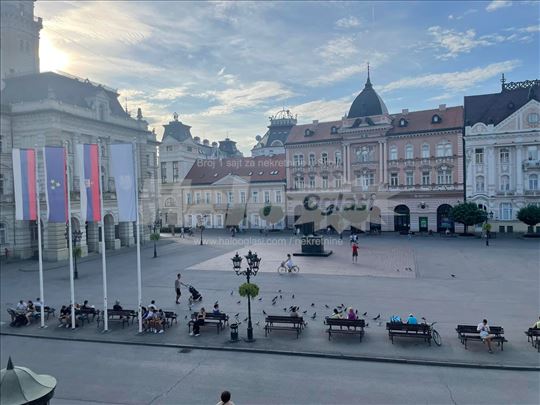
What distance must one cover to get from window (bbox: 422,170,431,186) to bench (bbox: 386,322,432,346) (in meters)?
40.3

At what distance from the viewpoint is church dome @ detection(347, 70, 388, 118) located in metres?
55.2

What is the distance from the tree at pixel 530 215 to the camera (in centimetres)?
4291

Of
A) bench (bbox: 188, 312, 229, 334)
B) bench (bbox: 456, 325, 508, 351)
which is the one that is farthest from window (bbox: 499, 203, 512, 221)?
bench (bbox: 188, 312, 229, 334)

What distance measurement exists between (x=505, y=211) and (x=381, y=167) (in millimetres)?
15644

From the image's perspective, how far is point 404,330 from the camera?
48.2 feet

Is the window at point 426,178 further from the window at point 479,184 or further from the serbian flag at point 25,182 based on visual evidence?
the serbian flag at point 25,182

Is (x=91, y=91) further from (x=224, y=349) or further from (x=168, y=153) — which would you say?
(x=224, y=349)

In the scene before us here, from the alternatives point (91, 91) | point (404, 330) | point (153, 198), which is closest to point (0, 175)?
point (91, 91)

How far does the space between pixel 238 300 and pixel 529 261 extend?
23190mm

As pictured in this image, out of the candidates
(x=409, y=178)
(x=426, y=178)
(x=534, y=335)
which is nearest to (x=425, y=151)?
(x=426, y=178)

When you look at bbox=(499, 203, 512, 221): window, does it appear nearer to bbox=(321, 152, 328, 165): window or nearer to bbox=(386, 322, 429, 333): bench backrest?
bbox=(321, 152, 328, 165): window

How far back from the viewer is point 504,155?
159 ft

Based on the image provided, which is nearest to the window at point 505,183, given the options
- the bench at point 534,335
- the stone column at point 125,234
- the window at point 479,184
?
the window at point 479,184

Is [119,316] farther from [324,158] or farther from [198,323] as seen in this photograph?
[324,158]
